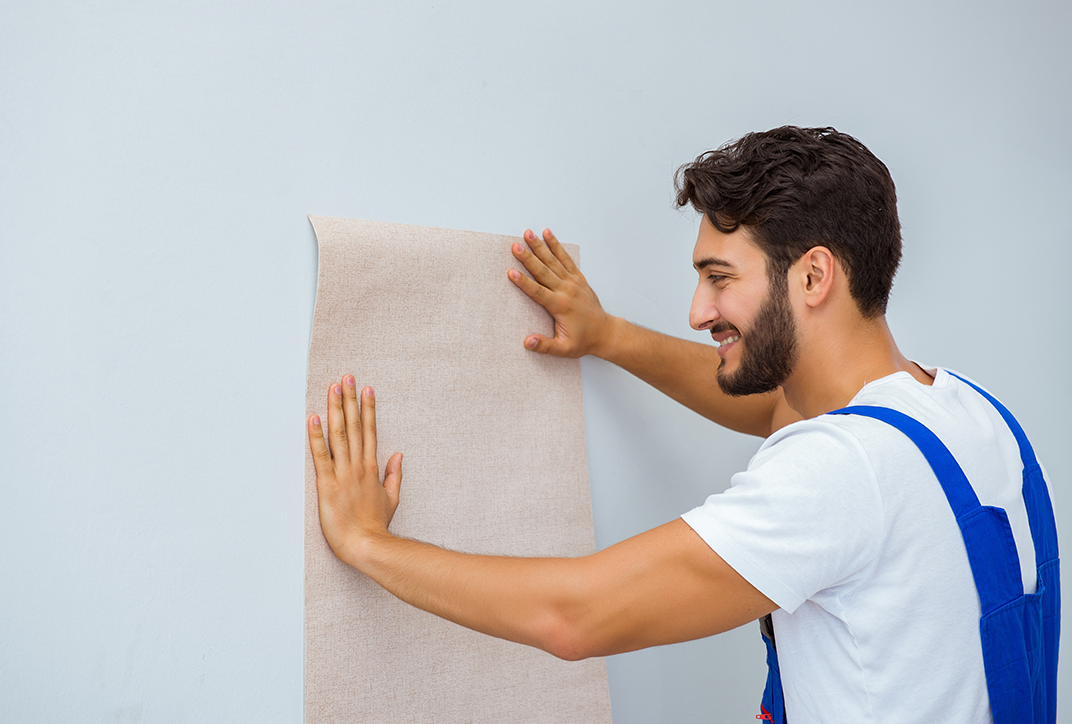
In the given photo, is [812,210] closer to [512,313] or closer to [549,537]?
[512,313]

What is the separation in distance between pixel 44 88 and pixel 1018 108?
226 centimetres

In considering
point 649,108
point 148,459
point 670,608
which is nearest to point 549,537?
point 670,608

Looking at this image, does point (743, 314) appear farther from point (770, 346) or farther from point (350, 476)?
point (350, 476)

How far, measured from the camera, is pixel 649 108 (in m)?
1.33

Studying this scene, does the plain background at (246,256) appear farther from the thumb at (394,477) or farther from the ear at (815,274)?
the ear at (815,274)

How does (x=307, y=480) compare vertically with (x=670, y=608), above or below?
above

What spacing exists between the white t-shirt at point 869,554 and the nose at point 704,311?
267 mm

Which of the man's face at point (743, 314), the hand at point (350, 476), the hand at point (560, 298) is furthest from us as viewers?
the hand at point (560, 298)

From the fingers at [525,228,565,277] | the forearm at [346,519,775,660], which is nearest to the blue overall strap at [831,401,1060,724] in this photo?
the forearm at [346,519,775,660]

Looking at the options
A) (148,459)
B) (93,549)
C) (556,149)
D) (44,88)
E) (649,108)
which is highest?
(649,108)

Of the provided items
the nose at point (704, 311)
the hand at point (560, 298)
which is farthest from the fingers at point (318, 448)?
the nose at point (704, 311)

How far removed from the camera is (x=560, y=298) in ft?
3.78

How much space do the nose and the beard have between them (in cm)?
6

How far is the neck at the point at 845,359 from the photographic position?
1014 mm
